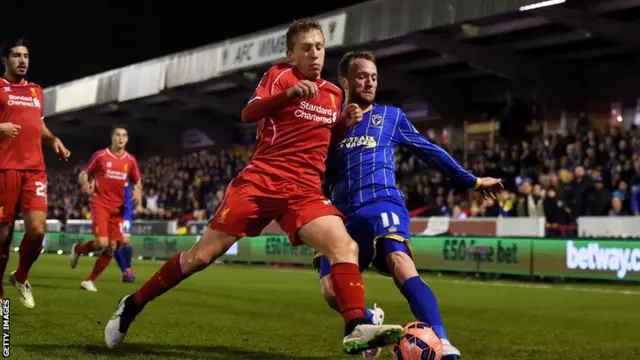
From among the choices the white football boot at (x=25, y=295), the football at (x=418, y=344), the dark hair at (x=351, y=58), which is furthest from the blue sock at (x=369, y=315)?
the white football boot at (x=25, y=295)

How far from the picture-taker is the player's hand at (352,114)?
229 inches

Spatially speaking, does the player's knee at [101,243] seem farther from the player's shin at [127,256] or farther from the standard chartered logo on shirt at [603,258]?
the standard chartered logo on shirt at [603,258]

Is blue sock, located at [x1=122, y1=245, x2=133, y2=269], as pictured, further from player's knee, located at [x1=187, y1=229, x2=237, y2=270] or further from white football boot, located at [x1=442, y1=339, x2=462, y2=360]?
white football boot, located at [x1=442, y1=339, x2=462, y2=360]

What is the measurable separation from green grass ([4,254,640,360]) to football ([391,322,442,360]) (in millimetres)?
1147

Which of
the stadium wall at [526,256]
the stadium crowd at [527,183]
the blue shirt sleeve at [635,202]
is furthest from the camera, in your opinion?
the stadium crowd at [527,183]

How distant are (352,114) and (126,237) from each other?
9011 mm

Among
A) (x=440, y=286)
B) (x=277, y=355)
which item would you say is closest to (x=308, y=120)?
(x=277, y=355)

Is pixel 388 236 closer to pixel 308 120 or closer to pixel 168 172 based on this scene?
pixel 308 120

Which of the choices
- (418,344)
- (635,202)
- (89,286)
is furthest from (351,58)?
(635,202)

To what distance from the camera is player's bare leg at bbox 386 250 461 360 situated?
226 inches

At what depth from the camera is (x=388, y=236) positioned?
19.6 ft

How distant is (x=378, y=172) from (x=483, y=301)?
6.34 m

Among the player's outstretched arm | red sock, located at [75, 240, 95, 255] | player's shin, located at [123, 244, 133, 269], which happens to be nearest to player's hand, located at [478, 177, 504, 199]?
the player's outstretched arm

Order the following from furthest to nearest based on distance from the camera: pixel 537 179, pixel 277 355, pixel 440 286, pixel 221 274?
pixel 537 179 < pixel 221 274 < pixel 440 286 < pixel 277 355
